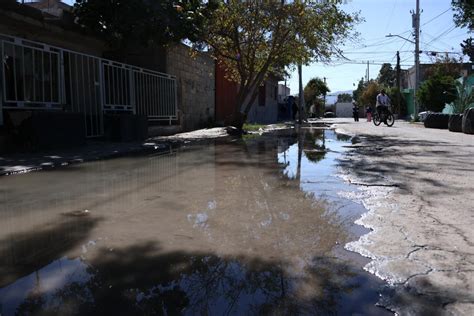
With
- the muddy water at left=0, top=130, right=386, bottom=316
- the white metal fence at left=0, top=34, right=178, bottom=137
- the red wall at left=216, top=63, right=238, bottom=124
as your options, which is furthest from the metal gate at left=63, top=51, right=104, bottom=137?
the red wall at left=216, top=63, right=238, bottom=124

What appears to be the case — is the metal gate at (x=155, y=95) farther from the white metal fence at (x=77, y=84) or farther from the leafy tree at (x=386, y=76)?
the leafy tree at (x=386, y=76)

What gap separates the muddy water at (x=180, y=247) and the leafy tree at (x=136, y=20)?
8.41 m

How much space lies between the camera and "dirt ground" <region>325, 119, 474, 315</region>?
300cm

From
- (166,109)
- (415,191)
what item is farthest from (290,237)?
(166,109)

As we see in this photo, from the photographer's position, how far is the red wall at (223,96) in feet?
93.6

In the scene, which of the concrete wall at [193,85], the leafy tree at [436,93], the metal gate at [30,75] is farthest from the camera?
A: the leafy tree at [436,93]

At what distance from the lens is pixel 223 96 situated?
2977 cm

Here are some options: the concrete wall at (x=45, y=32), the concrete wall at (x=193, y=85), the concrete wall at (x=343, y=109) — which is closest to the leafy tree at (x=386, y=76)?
the concrete wall at (x=343, y=109)

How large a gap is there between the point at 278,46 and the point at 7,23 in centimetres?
1168

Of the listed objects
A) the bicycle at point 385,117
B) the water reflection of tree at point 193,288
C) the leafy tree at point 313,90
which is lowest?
the water reflection of tree at point 193,288

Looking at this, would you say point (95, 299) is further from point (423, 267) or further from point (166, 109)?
point (166, 109)

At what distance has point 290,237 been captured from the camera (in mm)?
4230

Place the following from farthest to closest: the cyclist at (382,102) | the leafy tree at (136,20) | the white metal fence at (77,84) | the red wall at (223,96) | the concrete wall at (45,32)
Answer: the red wall at (223,96) < the cyclist at (382,102) < the leafy tree at (136,20) < the concrete wall at (45,32) < the white metal fence at (77,84)

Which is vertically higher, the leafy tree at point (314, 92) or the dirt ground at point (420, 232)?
Result: the leafy tree at point (314, 92)
